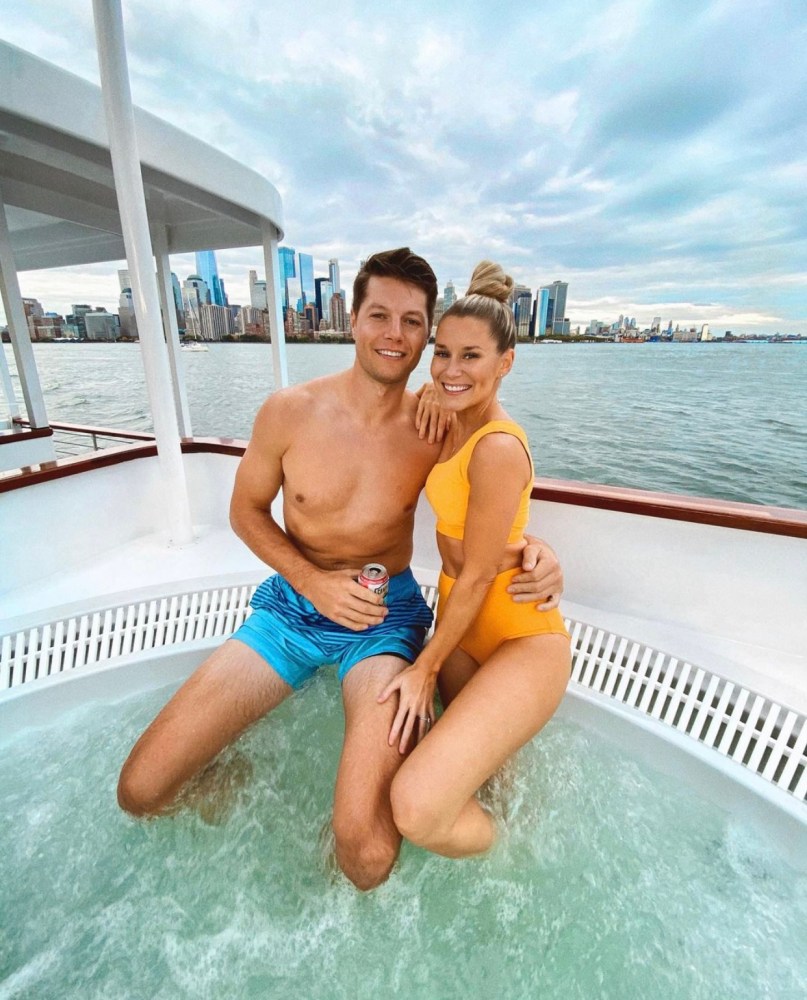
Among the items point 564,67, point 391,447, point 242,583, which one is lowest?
point 242,583

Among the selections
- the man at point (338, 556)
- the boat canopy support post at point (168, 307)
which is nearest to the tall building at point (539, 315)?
the man at point (338, 556)

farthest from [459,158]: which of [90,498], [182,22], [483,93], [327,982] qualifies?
[327,982]

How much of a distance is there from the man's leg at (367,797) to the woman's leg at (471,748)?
0.06m

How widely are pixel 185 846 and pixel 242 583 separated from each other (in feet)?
2.93

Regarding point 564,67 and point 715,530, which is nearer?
point 715,530

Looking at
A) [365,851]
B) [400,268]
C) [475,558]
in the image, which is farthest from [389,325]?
[365,851]

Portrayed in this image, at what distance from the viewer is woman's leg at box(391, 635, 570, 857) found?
3.07 ft

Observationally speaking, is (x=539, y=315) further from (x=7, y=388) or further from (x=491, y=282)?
(x=7, y=388)

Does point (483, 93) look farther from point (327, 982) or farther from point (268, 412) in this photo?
point (327, 982)

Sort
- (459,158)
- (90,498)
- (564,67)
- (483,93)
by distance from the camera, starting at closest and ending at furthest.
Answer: (90,498) < (564,67) < (483,93) < (459,158)

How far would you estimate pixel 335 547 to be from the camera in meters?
1.40

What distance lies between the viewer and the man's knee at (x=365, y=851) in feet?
3.17

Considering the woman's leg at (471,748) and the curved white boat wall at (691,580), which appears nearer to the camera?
the woman's leg at (471,748)

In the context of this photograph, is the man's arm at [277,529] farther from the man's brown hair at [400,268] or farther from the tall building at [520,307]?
the tall building at [520,307]
